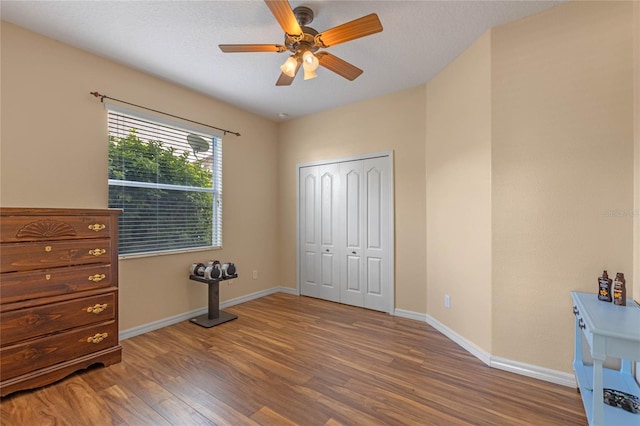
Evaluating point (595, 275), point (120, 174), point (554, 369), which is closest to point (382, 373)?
point (554, 369)

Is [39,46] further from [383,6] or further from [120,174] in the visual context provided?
[383,6]

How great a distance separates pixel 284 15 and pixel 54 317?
269 cm

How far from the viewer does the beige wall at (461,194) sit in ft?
8.07

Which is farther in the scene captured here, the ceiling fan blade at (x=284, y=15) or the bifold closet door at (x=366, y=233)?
the bifold closet door at (x=366, y=233)

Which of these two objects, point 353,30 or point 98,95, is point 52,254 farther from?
point 353,30

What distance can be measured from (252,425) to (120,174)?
2.65m

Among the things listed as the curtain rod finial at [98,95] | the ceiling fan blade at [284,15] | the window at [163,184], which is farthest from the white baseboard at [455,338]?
the ceiling fan blade at [284,15]

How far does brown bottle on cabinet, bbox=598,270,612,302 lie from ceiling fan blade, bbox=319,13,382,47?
2.16 metres

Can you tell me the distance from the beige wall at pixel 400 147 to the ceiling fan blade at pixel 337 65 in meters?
1.02

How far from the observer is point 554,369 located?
7.00 ft

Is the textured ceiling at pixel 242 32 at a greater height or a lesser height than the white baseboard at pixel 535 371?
greater

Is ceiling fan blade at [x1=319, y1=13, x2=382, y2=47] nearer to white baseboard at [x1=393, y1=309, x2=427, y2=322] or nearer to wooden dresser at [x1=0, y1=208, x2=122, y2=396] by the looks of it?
wooden dresser at [x1=0, y1=208, x2=122, y2=396]

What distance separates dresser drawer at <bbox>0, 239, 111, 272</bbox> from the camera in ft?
6.46

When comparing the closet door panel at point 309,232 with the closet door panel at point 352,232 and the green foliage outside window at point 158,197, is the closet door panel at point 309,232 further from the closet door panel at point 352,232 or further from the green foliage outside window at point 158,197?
the green foliage outside window at point 158,197
